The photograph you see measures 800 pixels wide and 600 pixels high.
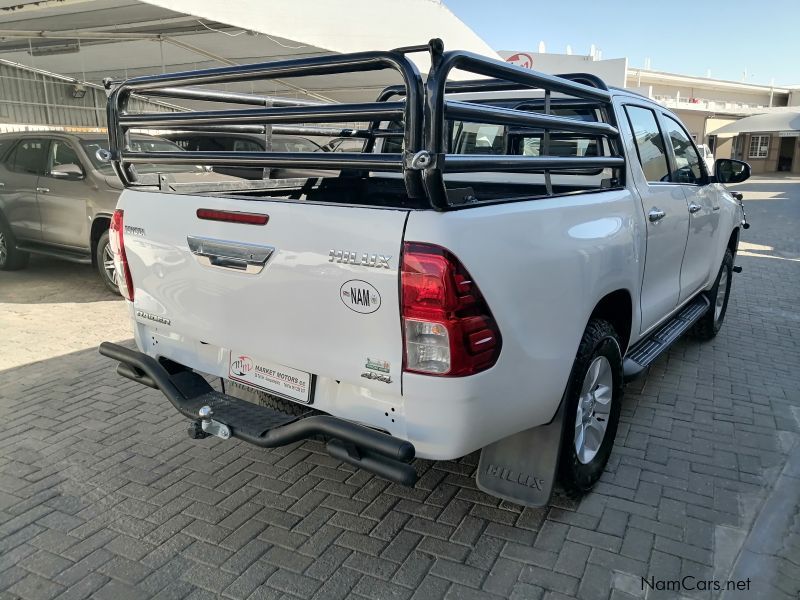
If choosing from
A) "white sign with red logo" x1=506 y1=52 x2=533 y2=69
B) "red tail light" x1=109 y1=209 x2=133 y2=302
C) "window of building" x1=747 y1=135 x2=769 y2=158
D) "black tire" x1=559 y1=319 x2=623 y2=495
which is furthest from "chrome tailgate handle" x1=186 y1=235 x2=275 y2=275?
"window of building" x1=747 y1=135 x2=769 y2=158

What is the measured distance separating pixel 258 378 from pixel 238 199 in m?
0.79

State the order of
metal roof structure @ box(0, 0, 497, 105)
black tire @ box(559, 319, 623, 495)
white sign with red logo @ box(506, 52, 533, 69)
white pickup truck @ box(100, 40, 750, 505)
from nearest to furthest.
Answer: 1. white pickup truck @ box(100, 40, 750, 505)
2. black tire @ box(559, 319, 623, 495)
3. metal roof structure @ box(0, 0, 497, 105)
4. white sign with red logo @ box(506, 52, 533, 69)

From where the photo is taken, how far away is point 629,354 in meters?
3.86

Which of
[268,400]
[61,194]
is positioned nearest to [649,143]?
[268,400]

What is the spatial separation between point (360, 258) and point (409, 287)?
23 centimetres

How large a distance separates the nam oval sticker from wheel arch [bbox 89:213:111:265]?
5.60 meters

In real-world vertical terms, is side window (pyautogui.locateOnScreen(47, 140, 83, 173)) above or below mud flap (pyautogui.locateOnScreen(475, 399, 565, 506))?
above

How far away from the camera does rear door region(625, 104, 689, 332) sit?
12.3 feet

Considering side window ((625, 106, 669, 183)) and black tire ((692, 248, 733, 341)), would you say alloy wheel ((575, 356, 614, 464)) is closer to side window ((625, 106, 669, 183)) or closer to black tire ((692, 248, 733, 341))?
side window ((625, 106, 669, 183))

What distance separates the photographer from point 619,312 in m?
3.52

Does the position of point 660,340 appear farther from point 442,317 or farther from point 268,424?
point 268,424

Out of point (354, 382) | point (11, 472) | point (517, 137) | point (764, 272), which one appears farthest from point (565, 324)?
point (764, 272)

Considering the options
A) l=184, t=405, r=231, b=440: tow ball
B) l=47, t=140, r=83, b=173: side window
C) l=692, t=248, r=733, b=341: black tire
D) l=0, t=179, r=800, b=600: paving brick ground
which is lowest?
l=0, t=179, r=800, b=600: paving brick ground

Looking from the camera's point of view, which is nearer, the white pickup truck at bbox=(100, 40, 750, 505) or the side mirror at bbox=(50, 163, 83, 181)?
the white pickup truck at bbox=(100, 40, 750, 505)
